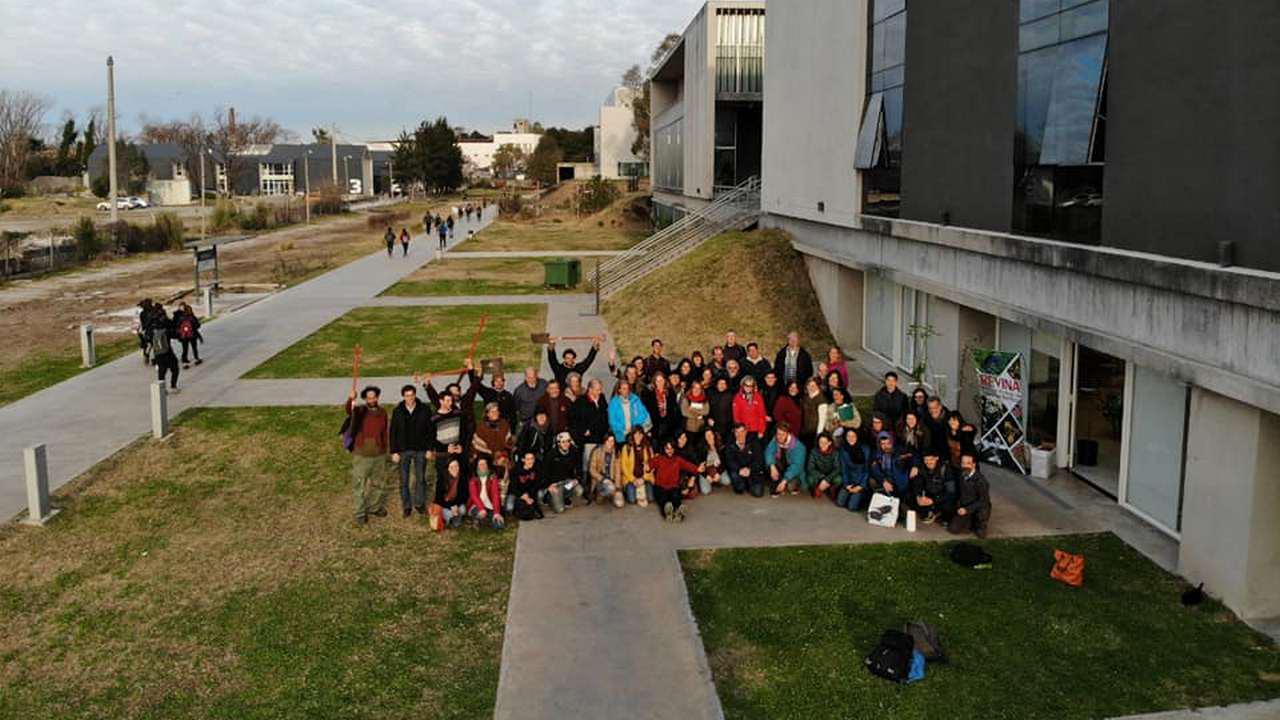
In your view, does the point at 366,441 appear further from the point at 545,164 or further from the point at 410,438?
the point at 545,164

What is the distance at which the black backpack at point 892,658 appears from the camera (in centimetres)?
857

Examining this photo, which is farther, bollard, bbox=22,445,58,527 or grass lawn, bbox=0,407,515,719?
bollard, bbox=22,445,58,527

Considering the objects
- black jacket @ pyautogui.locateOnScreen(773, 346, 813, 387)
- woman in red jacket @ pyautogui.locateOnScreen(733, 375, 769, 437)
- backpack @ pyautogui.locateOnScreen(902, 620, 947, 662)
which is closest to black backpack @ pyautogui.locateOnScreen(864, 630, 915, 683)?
backpack @ pyautogui.locateOnScreen(902, 620, 947, 662)

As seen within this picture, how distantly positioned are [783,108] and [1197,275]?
754 inches

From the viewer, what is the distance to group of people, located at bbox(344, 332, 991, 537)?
12.3 m

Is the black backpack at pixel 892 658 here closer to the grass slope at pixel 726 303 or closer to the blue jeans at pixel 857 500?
the blue jeans at pixel 857 500

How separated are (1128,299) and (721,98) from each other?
32.5 meters

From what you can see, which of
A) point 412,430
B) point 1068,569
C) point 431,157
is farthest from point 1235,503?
point 431,157

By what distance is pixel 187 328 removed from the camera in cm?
2128

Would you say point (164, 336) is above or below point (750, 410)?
above

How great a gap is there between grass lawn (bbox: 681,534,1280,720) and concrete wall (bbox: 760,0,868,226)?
11.2m

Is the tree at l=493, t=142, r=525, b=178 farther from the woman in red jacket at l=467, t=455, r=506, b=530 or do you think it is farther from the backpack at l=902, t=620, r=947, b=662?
the backpack at l=902, t=620, r=947, b=662

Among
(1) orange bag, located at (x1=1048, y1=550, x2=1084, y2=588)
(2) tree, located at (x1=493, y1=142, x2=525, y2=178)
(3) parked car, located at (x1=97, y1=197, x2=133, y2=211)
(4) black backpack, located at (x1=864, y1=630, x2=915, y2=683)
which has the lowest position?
(4) black backpack, located at (x1=864, y1=630, x2=915, y2=683)

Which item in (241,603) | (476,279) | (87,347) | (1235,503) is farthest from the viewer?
(476,279)
